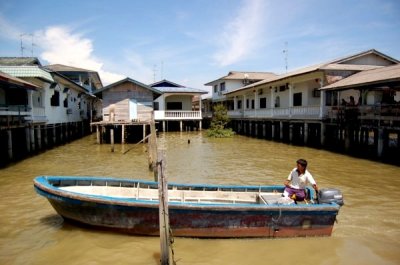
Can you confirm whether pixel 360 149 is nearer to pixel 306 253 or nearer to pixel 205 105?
pixel 306 253

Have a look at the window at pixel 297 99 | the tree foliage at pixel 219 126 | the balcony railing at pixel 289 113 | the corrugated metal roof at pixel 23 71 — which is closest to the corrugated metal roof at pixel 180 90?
the tree foliage at pixel 219 126

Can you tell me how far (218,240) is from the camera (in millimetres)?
6766

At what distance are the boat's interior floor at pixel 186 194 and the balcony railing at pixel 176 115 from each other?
25.7m

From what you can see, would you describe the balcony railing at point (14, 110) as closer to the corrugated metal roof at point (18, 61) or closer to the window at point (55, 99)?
the window at point (55, 99)

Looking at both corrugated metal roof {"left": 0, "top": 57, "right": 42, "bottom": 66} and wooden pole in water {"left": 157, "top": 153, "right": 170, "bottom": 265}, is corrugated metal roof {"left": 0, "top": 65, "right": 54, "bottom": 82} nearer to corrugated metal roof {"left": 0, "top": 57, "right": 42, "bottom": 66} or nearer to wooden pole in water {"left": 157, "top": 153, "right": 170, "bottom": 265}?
corrugated metal roof {"left": 0, "top": 57, "right": 42, "bottom": 66}

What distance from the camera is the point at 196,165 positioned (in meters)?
15.5

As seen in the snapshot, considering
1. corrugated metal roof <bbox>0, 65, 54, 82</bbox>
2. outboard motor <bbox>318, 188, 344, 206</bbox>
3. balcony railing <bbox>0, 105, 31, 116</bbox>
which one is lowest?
outboard motor <bbox>318, 188, 344, 206</bbox>

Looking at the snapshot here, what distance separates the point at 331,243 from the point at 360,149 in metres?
14.5

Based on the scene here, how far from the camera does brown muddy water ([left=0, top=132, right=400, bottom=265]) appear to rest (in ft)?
20.1

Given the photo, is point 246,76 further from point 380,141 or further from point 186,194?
point 186,194

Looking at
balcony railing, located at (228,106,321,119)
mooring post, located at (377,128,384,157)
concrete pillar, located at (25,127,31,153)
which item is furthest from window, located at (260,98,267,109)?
concrete pillar, located at (25,127,31,153)

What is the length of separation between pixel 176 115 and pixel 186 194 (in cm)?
2663

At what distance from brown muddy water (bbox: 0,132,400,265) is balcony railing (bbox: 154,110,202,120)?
765 inches

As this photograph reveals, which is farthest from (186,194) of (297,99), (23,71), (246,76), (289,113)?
(246,76)
